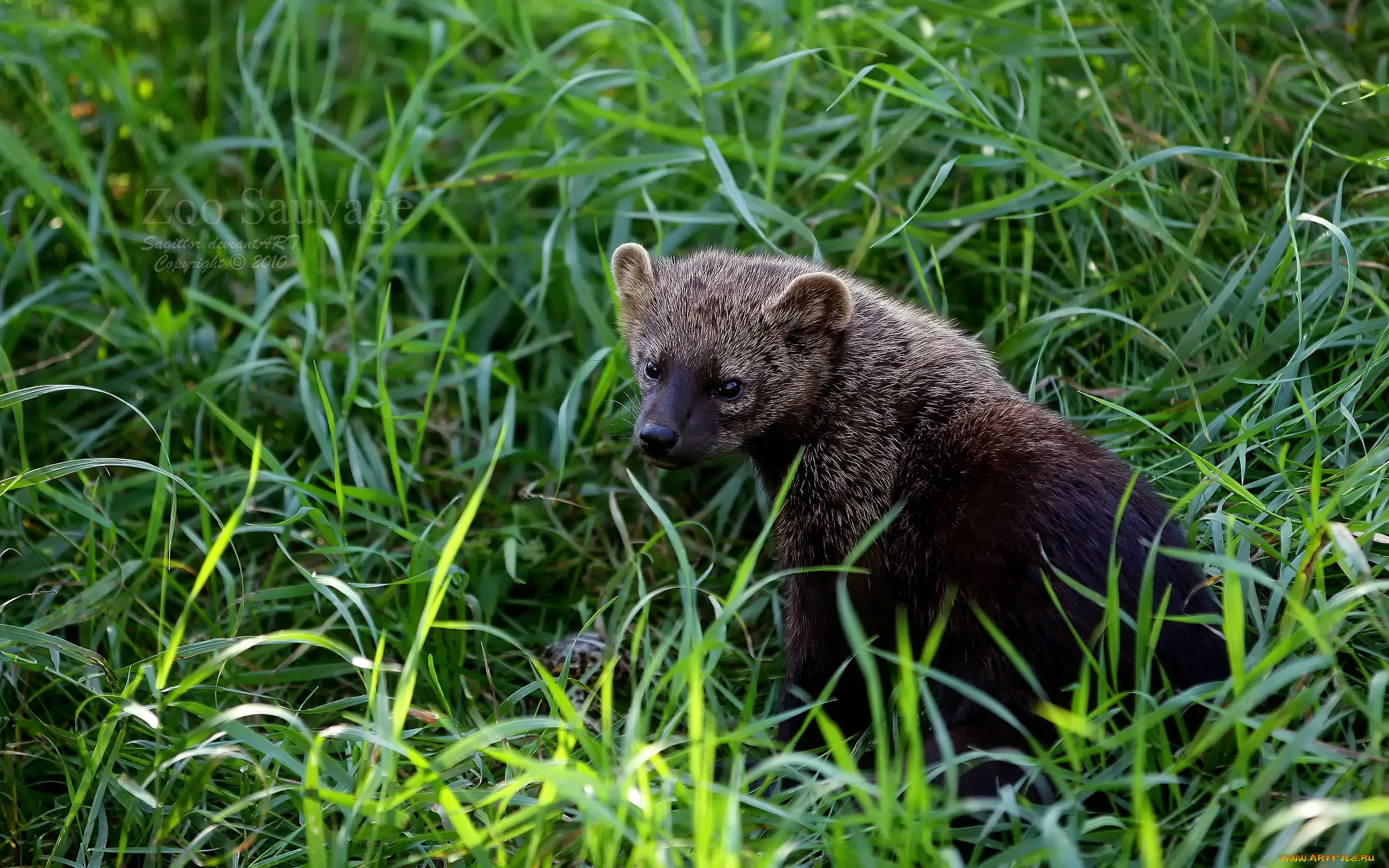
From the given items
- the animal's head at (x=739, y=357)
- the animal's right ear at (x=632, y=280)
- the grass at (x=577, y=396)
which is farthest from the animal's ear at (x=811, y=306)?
the grass at (x=577, y=396)

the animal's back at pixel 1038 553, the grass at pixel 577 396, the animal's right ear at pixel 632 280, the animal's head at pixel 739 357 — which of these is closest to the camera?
the grass at pixel 577 396

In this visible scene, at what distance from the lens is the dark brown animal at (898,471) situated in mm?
3260

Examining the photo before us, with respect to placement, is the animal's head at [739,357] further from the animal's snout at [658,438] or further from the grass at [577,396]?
the grass at [577,396]

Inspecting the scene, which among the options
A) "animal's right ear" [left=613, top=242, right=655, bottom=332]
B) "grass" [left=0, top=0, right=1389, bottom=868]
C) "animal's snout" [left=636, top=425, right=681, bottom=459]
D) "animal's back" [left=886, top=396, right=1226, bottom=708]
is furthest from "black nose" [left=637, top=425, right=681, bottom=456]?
"animal's back" [left=886, top=396, right=1226, bottom=708]

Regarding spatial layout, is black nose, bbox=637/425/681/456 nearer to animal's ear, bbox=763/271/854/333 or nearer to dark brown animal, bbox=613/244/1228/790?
dark brown animal, bbox=613/244/1228/790

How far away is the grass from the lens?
2.92 m

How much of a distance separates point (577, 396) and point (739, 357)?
0.95m

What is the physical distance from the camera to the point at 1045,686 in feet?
10.6

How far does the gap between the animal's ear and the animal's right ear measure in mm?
543

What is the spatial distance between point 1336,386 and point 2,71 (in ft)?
20.1

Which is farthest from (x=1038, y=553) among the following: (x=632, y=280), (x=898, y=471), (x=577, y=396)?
(x=577, y=396)

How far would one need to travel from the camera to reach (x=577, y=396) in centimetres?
467

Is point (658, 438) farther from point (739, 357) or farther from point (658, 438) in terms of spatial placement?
point (739, 357)

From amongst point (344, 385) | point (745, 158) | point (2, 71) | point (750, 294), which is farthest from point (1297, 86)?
point (2, 71)
